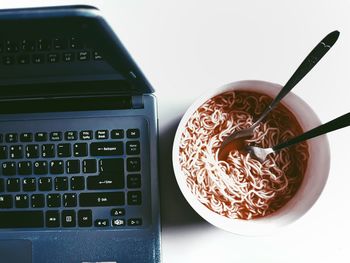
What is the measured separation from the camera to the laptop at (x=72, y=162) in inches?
21.9

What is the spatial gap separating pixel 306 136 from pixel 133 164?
233 millimetres

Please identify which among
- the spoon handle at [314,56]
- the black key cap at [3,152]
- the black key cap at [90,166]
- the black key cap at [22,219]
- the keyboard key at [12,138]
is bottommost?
the black key cap at [22,219]

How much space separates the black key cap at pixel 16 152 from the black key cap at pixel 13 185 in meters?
0.03

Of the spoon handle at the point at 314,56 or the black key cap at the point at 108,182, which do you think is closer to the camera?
the spoon handle at the point at 314,56

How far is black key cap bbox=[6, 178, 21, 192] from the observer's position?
58cm

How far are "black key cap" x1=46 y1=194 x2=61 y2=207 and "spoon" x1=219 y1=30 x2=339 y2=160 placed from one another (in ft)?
0.76

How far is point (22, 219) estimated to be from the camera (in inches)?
22.9

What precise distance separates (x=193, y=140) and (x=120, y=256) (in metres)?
0.19

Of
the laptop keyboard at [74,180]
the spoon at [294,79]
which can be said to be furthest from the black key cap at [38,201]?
the spoon at [294,79]

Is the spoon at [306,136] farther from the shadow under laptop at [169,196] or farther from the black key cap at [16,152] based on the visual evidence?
the black key cap at [16,152]

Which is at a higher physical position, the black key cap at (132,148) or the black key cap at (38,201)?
the black key cap at (132,148)

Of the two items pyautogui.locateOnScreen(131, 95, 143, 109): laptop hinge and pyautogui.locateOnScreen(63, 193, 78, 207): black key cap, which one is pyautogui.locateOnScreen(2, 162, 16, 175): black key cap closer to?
pyautogui.locateOnScreen(63, 193, 78, 207): black key cap

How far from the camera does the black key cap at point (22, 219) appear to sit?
1.90 ft

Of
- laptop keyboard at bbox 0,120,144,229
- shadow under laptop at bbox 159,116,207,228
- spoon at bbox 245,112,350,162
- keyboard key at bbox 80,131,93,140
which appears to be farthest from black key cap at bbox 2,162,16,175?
spoon at bbox 245,112,350,162
